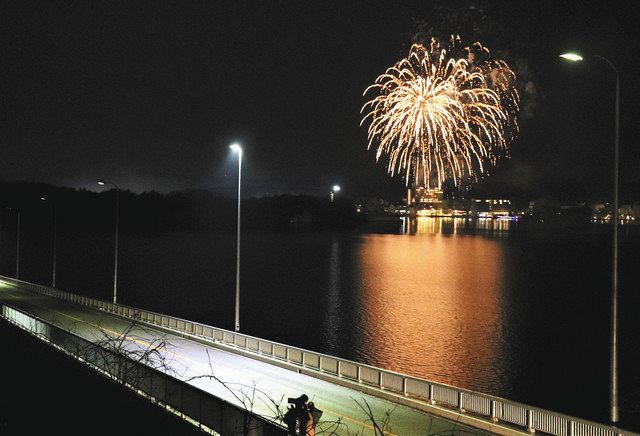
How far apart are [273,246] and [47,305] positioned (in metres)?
95.1

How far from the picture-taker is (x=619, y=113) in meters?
16.6

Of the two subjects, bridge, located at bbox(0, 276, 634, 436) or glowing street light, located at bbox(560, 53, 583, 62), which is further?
glowing street light, located at bbox(560, 53, 583, 62)

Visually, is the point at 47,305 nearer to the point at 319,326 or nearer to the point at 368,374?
the point at 319,326

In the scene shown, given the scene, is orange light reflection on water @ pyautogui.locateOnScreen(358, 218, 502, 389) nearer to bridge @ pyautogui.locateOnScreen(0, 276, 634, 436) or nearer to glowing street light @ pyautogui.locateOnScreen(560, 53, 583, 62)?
bridge @ pyautogui.locateOnScreen(0, 276, 634, 436)

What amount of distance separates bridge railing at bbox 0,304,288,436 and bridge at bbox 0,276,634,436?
2cm

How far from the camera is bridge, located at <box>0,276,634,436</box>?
1355cm

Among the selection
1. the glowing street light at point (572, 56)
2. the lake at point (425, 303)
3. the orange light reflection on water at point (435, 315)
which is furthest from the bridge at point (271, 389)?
the orange light reflection on water at point (435, 315)

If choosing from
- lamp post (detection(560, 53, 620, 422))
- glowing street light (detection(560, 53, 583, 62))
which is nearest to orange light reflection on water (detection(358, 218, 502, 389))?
lamp post (detection(560, 53, 620, 422))

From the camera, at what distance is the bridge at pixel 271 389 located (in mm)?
13547

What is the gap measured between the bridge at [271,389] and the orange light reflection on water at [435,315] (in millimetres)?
13684

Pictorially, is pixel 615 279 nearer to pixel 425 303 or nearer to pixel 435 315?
pixel 435 315

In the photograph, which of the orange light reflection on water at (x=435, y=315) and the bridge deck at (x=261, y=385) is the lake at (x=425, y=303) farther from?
the bridge deck at (x=261, y=385)

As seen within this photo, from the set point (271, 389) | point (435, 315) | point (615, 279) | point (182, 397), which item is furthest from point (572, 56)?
point (435, 315)

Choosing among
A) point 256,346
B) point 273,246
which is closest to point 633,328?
point 256,346
